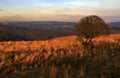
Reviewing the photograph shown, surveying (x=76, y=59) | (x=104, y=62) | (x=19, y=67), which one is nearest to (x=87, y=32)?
(x=76, y=59)

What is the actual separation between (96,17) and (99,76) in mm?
10585

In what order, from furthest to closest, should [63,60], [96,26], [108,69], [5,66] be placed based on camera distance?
[96,26]
[63,60]
[5,66]
[108,69]

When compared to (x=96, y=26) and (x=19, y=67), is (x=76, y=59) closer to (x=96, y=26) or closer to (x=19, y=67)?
(x=19, y=67)

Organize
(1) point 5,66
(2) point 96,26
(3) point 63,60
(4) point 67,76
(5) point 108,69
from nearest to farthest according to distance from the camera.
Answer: (4) point 67,76 → (5) point 108,69 → (1) point 5,66 → (3) point 63,60 → (2) point 96,26

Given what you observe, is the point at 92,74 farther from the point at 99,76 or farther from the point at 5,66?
the point at 5,66

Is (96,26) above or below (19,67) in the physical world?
above

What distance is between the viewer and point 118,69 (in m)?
10.6

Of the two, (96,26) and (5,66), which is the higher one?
(96,26)

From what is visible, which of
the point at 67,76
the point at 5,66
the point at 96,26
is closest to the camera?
the point at 67,76

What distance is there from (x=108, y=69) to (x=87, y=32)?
9279 millimetres

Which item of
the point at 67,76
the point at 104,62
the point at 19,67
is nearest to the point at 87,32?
the point at 104,62

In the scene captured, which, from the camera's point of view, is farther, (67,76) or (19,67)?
(19,67)

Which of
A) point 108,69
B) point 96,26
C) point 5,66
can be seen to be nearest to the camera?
point 108,69

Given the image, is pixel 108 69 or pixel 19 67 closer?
pixel 108 69
